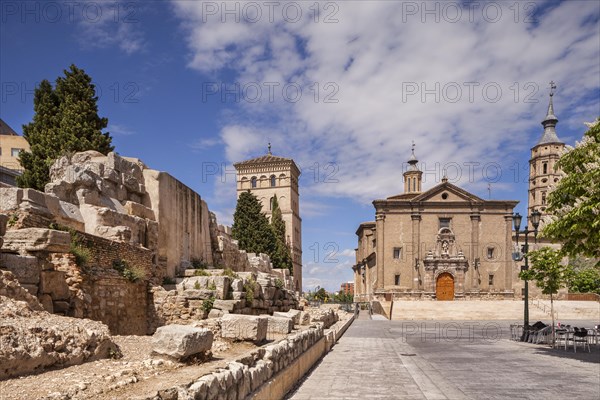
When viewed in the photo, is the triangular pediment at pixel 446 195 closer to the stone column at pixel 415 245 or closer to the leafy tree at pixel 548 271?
the stone column at pixel 415 245

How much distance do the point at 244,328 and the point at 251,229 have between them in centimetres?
3873

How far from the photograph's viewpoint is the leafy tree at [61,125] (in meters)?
20.8

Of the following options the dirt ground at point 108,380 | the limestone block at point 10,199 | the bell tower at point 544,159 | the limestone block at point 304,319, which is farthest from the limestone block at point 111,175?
the bell tower at point 544,159

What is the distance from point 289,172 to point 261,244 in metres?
29.0

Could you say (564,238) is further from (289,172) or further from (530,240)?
(289,172)

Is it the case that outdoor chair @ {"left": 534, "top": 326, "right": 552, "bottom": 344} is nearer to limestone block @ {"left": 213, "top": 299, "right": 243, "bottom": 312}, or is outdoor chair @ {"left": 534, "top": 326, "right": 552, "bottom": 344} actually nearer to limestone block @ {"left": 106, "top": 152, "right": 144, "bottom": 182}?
limestone block @ {"left": 213, "top": 299, "right": 243, "bottom": 312}

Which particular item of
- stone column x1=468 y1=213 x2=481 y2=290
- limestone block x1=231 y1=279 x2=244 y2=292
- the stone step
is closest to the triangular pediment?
stone column x1=468 y1=213 x2=481 y2=290

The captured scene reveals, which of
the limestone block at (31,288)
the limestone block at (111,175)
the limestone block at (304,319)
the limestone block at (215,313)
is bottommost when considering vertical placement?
the limestone block at (304,319)

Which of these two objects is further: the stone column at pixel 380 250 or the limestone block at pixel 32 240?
the stone column at pixel 380 250

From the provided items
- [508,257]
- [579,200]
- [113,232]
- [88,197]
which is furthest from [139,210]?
[508,257]

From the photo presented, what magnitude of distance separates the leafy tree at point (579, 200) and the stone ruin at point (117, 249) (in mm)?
8361

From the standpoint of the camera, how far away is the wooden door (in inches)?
1975

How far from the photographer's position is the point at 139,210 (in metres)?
13.2

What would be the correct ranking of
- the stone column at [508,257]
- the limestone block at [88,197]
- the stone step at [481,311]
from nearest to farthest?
the limestone block at [88,197] < the stone step at [481,311] < the stone column at [508,257]
